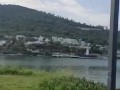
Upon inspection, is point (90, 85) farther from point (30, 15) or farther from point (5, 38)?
point (30, 15)

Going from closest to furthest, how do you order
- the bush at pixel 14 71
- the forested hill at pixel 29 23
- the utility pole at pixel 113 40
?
the utility pole at pixel 113 40 → the bush at pixel 14 71 → the forested hill at pixel 29 23

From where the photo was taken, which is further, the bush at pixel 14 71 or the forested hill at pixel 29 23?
the forested hill at pixel 29 23

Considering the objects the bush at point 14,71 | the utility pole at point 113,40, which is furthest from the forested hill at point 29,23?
the utility pole at point 113,40

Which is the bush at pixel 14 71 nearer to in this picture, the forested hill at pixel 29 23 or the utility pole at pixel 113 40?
the forested hill at pixel 29 23

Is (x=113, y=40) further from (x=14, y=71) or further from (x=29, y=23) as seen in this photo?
(x=29, y=23)

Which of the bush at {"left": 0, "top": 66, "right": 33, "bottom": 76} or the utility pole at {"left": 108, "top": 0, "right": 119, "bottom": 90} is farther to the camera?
the bush at {"left": 0, "top": 66, "right": 33, "bottom": 76}

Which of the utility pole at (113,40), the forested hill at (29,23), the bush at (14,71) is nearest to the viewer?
the utility pole at (113,40)

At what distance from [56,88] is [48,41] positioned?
34.5ft

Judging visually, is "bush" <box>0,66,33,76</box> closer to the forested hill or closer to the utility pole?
the forested hill

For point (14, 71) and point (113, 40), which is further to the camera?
point (14, 71)

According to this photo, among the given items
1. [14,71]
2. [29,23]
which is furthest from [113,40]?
[29,23]

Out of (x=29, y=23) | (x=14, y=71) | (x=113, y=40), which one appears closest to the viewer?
(x=113, y=40)

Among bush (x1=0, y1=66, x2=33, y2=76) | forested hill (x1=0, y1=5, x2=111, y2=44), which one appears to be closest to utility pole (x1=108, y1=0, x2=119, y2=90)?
bush (x1=0, y1=66, x2=33, y2=76)

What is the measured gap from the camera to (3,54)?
1745cm
